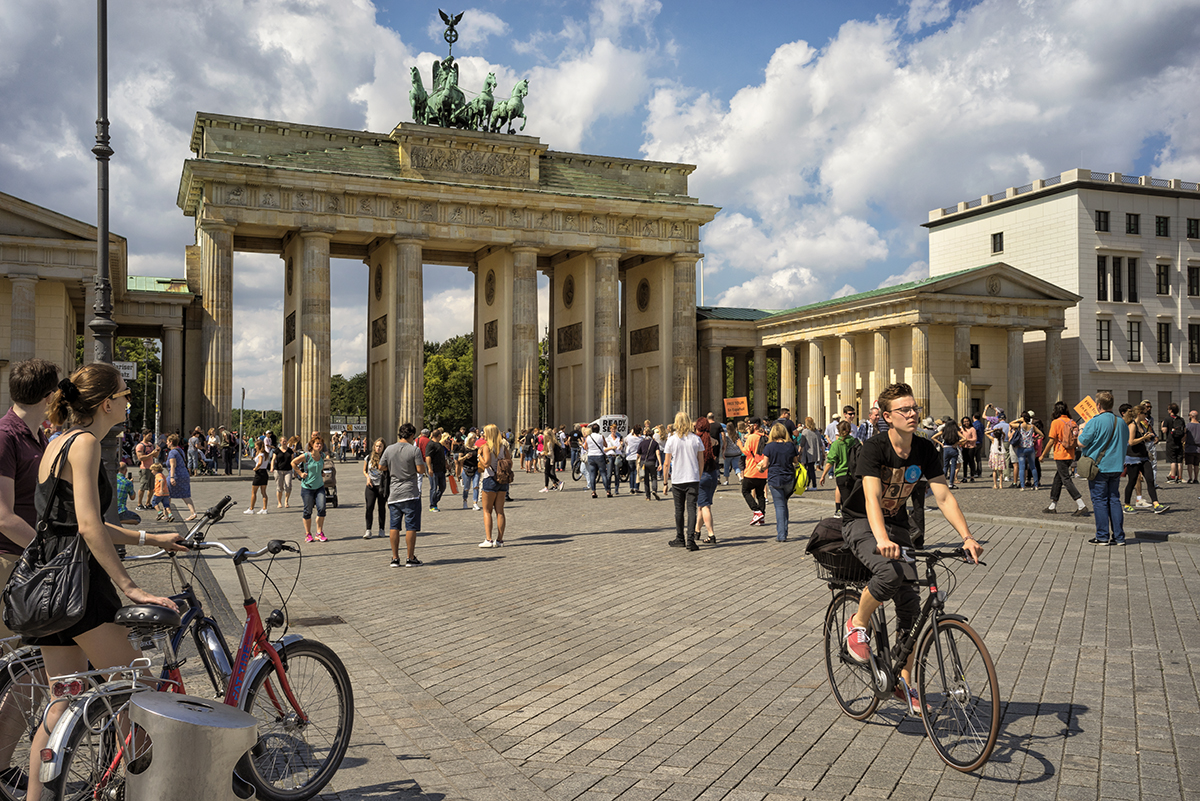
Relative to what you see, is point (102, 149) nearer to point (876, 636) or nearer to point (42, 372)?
point (42, 372)

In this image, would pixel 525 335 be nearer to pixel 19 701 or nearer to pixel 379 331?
pixel 379 331

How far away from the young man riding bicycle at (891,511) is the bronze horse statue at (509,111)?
51279 millimetres

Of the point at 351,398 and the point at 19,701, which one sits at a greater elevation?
the point at 351,398

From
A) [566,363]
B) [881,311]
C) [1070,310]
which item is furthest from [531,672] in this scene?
[1070,310]

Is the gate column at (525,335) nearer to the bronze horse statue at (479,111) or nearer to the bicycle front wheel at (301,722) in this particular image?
the bronze horse statue at (479,111)

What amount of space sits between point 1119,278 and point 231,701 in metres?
61.7

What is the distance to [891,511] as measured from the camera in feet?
16.9

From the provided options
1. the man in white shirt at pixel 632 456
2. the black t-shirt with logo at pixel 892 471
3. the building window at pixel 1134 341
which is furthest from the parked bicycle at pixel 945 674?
the building window at pixel 1134 341

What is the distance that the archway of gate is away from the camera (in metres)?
46.5

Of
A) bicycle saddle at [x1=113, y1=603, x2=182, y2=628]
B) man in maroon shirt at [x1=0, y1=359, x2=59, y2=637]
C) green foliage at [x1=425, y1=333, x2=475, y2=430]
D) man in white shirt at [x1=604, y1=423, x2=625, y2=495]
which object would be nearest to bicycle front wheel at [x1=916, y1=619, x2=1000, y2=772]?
bicycle saddle at [x1=113, y1=603, x2=182, y2=628]

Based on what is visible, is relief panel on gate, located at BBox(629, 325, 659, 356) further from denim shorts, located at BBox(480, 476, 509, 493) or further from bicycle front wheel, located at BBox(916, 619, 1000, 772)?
bicycle front wheel, located at BBox(916, 619, 1000, 772)

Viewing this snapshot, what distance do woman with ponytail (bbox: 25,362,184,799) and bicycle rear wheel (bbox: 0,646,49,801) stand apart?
0.18 meters

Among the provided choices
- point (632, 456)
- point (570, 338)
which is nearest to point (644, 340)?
point (570, 338)

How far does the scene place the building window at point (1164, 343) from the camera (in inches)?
2247
